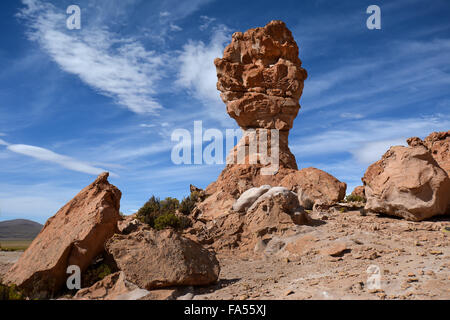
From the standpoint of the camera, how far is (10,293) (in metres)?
6.22

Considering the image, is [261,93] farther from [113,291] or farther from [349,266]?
[113,291]

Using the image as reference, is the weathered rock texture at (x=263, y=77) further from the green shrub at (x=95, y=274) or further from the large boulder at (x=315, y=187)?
the green shrub at (x=95, y=274)

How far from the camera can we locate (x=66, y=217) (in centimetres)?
800

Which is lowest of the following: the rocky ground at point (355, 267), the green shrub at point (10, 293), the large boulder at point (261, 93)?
the green shrub at point (10, 293)

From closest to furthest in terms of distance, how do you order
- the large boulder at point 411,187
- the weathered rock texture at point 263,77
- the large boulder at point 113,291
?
1. the large boulder at point 113,291
2. the large boulder at point 411,187
3. the weathered rock texture at point 263,77

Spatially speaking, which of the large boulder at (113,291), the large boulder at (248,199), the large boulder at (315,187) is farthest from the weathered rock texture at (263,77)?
the large boulder at (113,291)

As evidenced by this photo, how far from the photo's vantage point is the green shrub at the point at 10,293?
239 inches

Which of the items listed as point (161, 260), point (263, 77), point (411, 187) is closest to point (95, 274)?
point (161, 260)

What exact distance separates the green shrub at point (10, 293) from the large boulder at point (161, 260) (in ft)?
6.40

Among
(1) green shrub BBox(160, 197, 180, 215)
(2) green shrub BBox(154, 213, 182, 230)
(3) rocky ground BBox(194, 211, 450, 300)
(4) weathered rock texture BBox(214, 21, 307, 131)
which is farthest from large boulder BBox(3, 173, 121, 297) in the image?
(4) weathered rock texture BBox(214, 21, 307, 131)

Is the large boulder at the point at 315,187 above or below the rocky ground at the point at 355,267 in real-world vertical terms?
above

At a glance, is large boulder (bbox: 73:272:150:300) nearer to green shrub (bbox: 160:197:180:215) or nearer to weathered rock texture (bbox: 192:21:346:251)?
weathered rock texture (bbox: 192:21:346:251)
